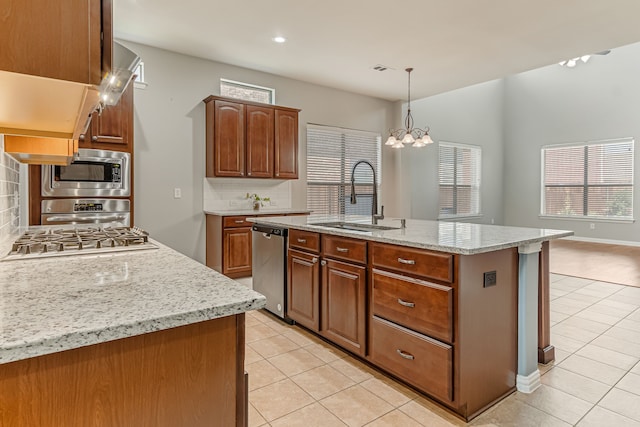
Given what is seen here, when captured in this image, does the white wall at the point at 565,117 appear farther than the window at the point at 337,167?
Yes

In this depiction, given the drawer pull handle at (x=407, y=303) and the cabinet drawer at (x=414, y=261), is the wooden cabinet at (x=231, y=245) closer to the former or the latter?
the cabinet drawer at (x=414, y=261)

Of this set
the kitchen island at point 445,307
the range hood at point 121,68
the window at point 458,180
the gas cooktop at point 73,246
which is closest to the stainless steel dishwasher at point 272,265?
the kitchen island at point 445,307

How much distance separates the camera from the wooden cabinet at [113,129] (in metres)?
3.63

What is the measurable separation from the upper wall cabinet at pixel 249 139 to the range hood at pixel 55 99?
3.00 metres

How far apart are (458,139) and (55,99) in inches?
323

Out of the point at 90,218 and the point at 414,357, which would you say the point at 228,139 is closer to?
the point at 90,218

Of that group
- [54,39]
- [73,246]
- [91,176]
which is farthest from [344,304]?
[91,176]

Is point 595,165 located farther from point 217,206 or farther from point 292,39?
point 217,206

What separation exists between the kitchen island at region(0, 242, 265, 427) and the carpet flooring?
5393 millimetres

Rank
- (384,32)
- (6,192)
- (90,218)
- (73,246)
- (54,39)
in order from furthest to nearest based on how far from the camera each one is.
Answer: (384,32), (90,218), (6,192), (73,246), (54,39)

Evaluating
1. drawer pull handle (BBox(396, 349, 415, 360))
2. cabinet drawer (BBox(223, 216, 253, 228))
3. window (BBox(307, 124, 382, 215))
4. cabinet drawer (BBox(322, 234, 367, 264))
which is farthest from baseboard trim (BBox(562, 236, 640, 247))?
drawer pull handle (BBox(396, 349, 415, 360))

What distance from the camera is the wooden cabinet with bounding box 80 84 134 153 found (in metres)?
3.63

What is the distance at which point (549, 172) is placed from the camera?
28.0 feet

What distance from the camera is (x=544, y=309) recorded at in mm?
2402
